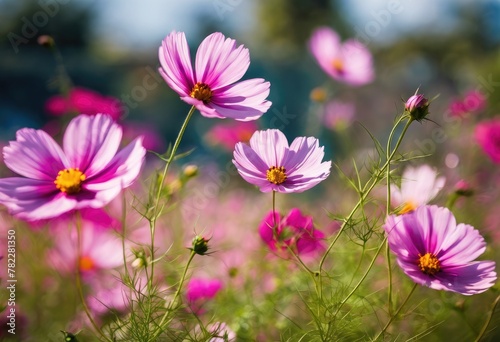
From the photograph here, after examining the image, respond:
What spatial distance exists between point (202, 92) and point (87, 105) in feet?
1.04

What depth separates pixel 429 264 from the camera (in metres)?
0.51

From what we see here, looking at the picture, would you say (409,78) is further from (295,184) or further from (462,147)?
(295,184)

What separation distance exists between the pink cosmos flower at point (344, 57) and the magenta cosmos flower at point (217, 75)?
65cm

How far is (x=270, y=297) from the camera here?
0.75 metres

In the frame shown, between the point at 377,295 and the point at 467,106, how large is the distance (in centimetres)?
38

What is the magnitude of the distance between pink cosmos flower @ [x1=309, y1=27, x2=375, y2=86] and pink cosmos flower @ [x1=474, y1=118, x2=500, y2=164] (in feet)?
0.85

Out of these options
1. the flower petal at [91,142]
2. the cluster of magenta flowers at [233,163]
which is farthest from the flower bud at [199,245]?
the flower petal at [91,142]

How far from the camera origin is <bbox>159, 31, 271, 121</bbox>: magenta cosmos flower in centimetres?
54

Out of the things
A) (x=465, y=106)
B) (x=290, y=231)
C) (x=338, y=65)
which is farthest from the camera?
(x=338, y=65)

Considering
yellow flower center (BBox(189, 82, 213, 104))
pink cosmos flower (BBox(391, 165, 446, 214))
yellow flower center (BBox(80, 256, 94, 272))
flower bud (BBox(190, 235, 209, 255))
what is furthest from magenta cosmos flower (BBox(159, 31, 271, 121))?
yellow flower center (BBox(80, 256, 94, 272))

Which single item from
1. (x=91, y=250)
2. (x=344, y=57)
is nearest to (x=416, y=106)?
(x=91, y=250)

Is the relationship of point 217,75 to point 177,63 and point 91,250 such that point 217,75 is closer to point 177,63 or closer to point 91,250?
point 177,63

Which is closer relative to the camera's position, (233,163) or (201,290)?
(233,163)

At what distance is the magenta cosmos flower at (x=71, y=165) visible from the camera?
48 cm
